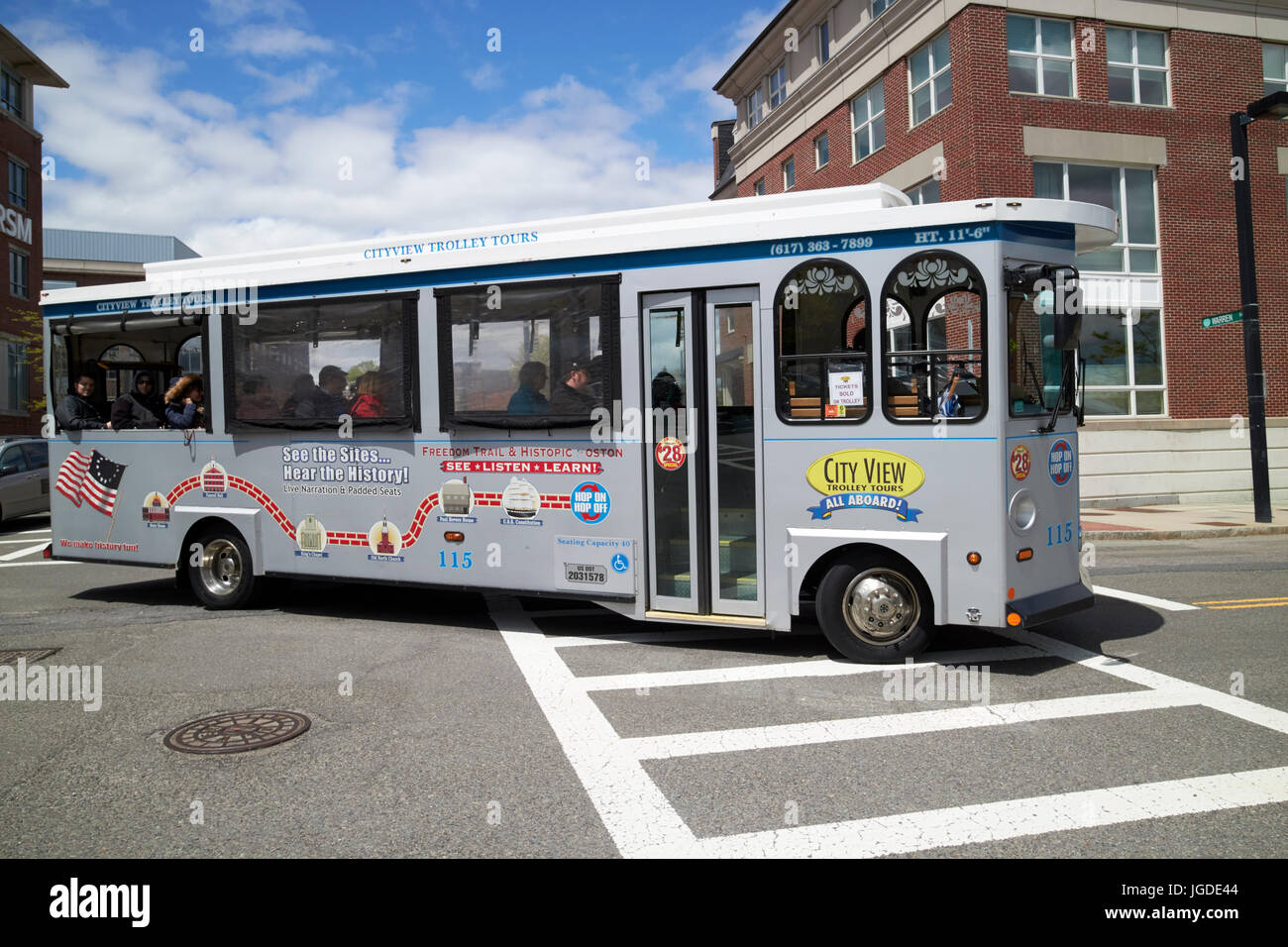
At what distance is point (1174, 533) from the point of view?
15.1 meters

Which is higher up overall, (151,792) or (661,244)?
(661,244)

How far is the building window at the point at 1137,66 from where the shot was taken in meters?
20.9

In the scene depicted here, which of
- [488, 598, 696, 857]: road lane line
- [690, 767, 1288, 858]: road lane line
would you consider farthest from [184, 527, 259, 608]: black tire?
[690, 767, 1288, 858]: road lane line

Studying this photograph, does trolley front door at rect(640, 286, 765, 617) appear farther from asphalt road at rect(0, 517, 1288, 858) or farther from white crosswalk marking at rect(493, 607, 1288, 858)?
white crosswalk marking at rect(493, 607, 1288, 858)

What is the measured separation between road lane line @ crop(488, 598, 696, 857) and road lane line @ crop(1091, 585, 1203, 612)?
5.07 meters

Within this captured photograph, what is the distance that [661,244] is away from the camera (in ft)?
24.3

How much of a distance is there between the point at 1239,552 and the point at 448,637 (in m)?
11.1

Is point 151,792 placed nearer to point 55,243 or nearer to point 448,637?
point 448,637

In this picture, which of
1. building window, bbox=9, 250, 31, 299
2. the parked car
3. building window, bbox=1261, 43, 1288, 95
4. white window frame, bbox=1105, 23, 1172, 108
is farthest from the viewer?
building window, bbox=9, 250, 31, 299

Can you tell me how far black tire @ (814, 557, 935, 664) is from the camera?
6832mm

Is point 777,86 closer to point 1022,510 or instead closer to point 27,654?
point 1022,510

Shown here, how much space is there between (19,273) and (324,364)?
39841 mm
